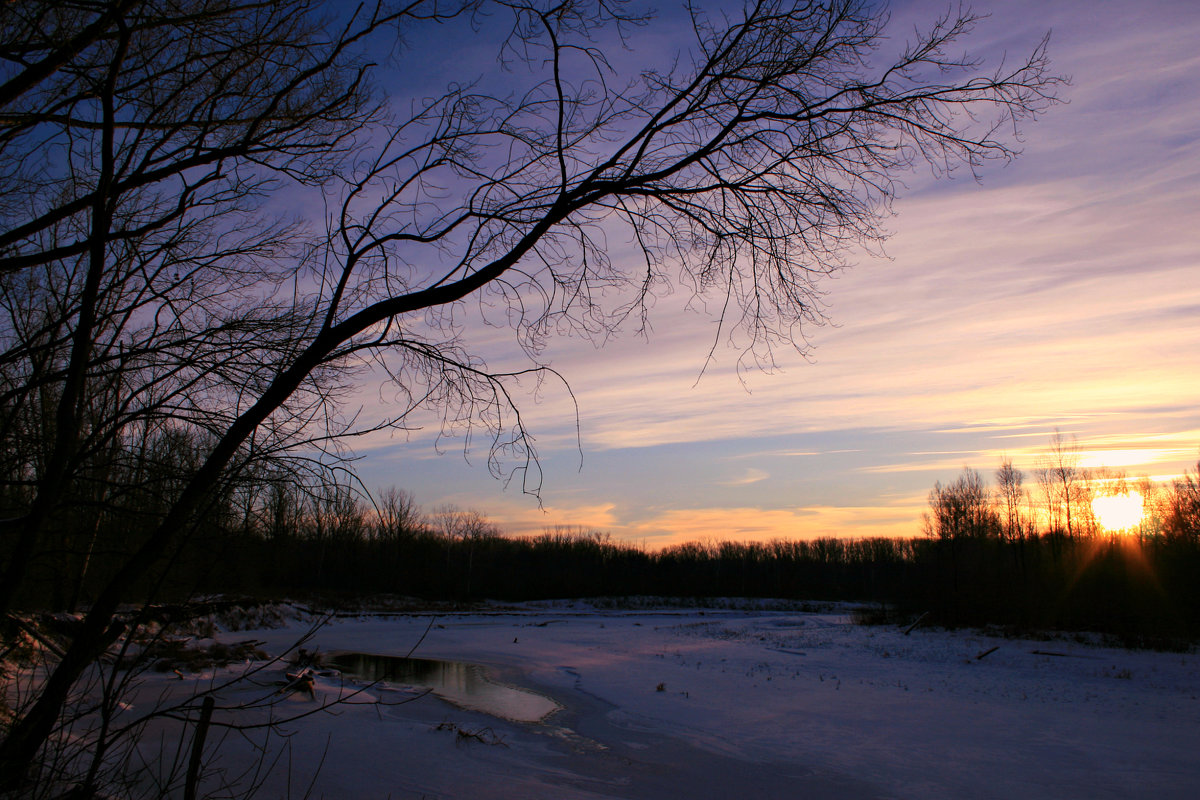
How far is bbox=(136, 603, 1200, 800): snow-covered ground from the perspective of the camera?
1085 cm

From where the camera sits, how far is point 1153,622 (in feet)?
102

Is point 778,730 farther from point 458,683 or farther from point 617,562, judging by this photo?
point 617,562

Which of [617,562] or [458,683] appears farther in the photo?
[617,562]

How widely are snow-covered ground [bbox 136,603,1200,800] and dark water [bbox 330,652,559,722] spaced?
658mm

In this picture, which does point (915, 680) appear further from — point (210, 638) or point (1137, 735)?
point (210, 638)

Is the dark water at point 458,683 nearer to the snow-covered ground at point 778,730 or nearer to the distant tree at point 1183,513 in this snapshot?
the snow-covered ground at point 778,730

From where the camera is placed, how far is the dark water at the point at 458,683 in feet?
55.5

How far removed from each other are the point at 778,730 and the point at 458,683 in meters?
10.0

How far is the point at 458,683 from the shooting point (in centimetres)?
2078

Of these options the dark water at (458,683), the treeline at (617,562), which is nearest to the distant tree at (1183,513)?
the treeline at (617,562)

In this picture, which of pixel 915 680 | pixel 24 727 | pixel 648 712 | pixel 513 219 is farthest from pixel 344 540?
pixel 915 680

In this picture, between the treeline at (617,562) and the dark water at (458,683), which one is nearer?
the treeline at (617,562)

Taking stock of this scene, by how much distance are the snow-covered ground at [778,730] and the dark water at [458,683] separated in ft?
2.16

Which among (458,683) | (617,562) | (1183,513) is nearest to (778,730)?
(458,683)
